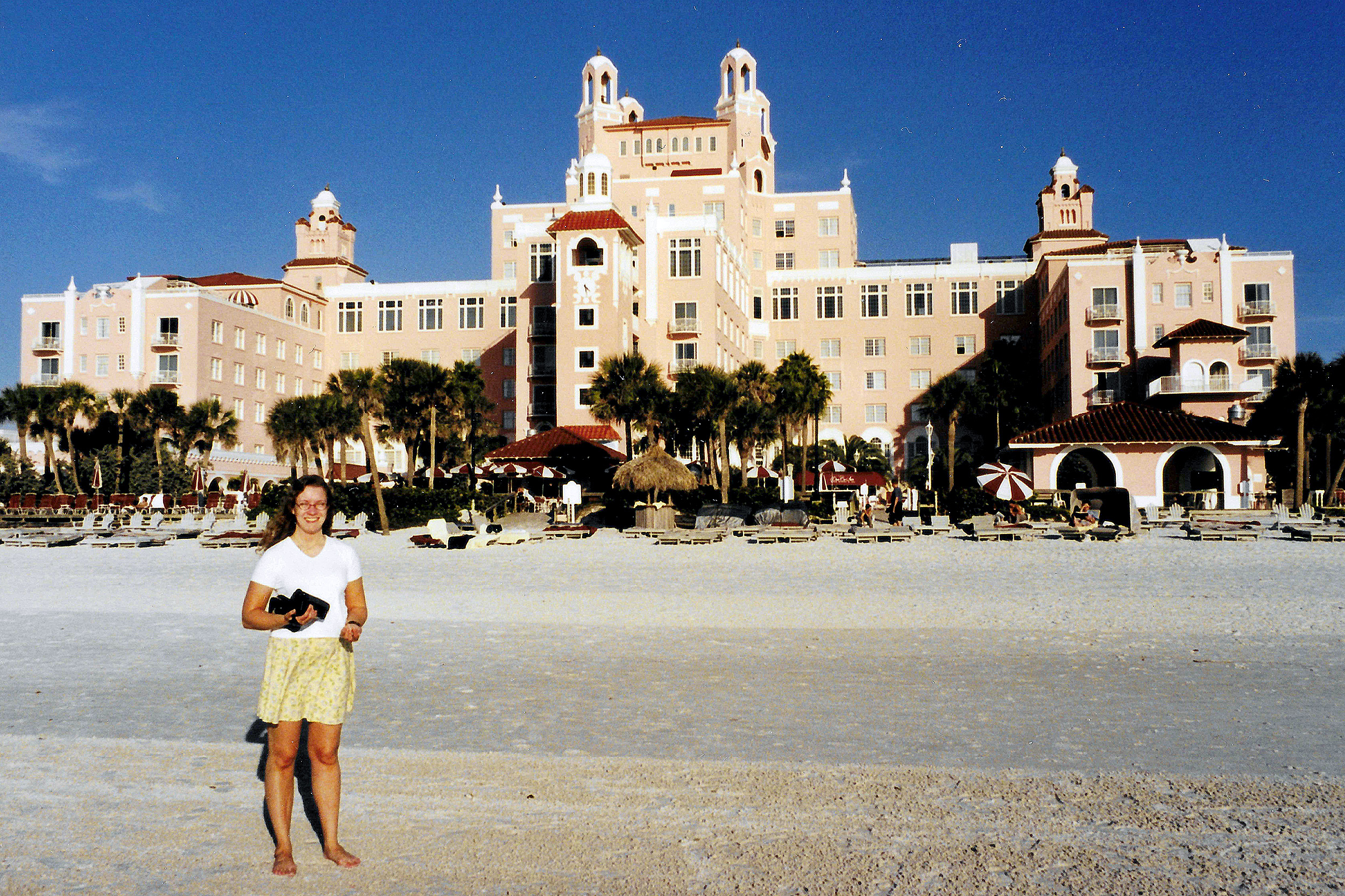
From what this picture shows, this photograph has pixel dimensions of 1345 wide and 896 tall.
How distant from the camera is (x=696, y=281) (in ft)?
206

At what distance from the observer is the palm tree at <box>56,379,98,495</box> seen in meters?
Answer: 56.4

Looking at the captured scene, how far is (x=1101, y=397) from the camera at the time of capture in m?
57.4

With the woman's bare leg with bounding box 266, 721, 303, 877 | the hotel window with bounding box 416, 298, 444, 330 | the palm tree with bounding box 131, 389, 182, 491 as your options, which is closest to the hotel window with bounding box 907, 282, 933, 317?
the hotel window with bounding box 416, 298, 444, 330

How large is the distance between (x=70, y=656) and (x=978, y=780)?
7813mm

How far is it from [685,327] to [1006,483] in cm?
3656

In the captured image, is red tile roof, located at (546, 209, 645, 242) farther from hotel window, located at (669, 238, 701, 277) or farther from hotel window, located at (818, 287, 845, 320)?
hotel window, located at (818, 287, 845, 320)

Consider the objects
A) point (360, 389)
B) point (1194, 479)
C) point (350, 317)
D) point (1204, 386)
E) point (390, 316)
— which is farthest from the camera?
point (350, 317)

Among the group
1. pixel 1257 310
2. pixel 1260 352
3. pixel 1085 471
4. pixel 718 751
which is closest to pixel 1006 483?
pixel 718 751

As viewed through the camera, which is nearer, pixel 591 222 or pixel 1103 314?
pixel 1103 314

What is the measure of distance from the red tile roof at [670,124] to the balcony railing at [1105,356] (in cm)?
3409

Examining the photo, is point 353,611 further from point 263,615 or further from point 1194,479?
point 1194,479

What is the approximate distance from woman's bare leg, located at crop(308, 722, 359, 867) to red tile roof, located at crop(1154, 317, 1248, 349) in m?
56.5

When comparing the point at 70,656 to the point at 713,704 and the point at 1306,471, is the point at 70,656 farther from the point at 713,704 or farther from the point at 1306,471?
the point at 1306,471

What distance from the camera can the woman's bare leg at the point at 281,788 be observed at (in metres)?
4.24
